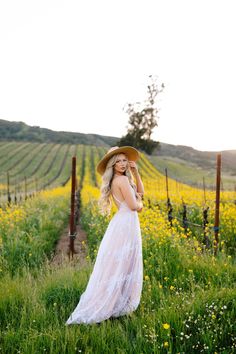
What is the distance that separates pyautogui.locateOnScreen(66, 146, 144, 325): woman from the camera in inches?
188

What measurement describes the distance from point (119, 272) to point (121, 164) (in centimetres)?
124

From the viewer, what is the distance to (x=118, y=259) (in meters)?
4.88

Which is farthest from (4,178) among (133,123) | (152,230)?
(152,230)

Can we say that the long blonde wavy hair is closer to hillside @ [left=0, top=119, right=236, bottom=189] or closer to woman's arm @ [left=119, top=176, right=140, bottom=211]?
woman's arm @ [left=119, top=176, right=140, bottom=211]

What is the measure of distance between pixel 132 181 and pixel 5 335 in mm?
2141

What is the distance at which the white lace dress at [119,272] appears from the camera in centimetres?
480

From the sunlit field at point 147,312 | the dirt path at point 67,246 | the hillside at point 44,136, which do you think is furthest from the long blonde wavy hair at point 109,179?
the hillside at point 44,136

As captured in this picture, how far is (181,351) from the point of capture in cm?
374

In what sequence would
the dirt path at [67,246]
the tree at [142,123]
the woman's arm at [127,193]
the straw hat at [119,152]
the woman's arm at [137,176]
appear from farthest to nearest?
the tree at [142,123], the dirt path at [67,246], the woman's arm at [137,176], the straw hat at [119,152], the woman's arm at [127,193]

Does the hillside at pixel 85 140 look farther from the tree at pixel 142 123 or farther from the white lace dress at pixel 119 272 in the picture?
the white lace dress at pixel 119 272

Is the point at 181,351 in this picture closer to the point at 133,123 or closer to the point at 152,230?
the point at 152,230

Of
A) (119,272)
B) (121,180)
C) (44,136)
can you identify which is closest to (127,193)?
(121,180)

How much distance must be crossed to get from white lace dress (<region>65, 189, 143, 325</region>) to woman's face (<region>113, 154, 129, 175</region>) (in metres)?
0.37

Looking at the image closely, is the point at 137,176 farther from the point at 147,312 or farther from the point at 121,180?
the point at 147,312
